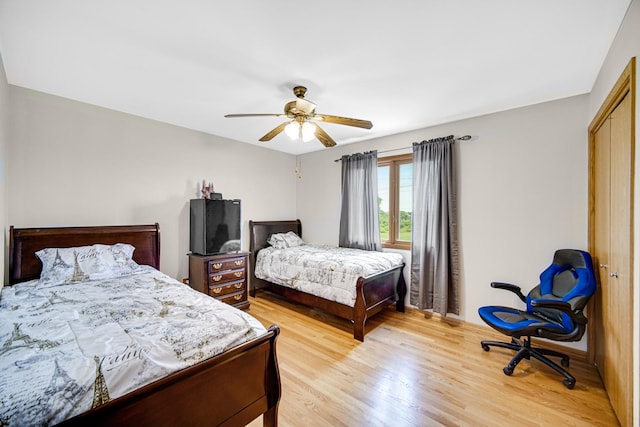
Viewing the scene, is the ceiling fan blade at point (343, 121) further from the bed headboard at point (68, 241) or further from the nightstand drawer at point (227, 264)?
the bed headboard at point (68, 241)

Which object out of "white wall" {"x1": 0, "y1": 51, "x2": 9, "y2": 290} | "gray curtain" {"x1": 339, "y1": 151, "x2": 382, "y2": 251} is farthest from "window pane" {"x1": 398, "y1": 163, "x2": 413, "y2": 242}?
"white wall" {"x1": 0, "y1": 51, "x2": 9, "y2": 290}

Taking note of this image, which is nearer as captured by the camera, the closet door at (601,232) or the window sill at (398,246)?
the closet door at (601,232)

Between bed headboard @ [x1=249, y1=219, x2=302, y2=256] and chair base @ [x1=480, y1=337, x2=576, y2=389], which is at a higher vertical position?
bed headboard @ [x1=249, y1=219, x2=302, y2=256]

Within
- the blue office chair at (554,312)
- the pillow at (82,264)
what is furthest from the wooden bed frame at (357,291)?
the pillow at (82,264)

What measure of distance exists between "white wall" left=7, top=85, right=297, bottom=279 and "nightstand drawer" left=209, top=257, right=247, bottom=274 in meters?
0.54

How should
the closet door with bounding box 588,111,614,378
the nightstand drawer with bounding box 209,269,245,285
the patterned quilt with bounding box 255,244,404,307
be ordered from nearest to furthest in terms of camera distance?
the closet door with bounding box 588,111,614,378 < the patterned quilt with bounding box 255,244,404,307 < the nightstand drawer with bounding box 209,269,245,285

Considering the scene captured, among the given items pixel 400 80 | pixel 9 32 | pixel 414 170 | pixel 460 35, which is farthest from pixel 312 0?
pixel 414 170

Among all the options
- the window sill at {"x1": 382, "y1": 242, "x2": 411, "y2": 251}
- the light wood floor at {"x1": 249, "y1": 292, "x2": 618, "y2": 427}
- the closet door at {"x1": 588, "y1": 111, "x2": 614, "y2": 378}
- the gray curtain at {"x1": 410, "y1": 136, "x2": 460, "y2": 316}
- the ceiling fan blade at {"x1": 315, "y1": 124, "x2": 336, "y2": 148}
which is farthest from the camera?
the window sill at {"x1": 382, "y1": 242, "x2": 411, "y2": 251}

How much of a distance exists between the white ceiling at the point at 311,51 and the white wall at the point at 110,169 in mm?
261

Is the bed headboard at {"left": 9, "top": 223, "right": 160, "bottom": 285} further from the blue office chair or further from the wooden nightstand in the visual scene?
the blue office chair

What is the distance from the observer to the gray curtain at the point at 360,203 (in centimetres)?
403

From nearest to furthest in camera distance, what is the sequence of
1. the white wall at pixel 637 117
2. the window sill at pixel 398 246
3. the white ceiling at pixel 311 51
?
the white wall at pixel 637 117, the white ceiling at pixel 311 51, the window sill at pixel 398 246

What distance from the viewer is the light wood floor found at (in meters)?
1.81

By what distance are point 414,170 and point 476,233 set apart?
109 cm
